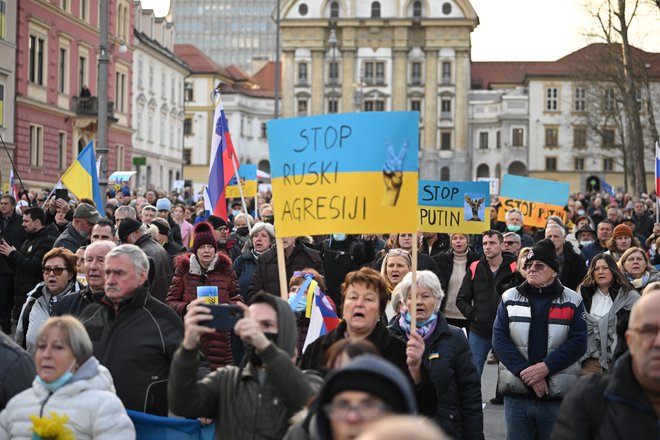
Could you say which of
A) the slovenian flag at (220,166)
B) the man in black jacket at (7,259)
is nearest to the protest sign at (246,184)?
the slovenian flag at (220,166)

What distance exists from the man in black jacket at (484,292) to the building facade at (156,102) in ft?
156

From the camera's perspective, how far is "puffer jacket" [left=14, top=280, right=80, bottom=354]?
782cm

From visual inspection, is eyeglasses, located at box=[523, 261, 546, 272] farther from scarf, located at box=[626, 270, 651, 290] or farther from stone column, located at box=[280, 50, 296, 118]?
stone column, located at box=[280, 50, 296, 118]

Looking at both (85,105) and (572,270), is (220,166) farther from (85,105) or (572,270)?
(85,105)

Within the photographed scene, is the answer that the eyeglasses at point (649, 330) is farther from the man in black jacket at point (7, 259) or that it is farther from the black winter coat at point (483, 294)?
the man in black jacket at point (7, 259)

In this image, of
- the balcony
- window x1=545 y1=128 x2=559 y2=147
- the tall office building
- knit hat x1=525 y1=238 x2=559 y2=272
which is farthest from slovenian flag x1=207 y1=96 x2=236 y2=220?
the tall office building

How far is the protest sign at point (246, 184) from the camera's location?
20859 mm

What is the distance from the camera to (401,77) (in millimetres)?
105500

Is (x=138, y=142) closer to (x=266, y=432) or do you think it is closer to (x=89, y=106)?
(x=89, y=106)

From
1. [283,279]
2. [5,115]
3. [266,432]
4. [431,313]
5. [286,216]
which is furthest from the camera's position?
[5,115]

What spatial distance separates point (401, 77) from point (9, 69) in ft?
221

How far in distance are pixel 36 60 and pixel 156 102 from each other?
22760mm

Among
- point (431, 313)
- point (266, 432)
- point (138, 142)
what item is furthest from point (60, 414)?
point (138, 142)

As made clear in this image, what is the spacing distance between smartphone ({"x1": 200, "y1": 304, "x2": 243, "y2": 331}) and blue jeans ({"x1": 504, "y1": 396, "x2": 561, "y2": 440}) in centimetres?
332
